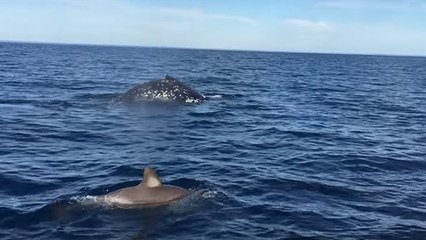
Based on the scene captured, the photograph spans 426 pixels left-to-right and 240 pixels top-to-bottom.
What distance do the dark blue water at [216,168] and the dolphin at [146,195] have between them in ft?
1.19

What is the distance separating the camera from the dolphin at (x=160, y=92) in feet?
108

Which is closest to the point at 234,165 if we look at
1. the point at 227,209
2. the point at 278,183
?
the point at 278,183

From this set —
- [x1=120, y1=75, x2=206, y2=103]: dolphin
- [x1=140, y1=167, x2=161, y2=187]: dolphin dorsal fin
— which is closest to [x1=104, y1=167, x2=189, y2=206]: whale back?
[x1=140, y1=167, x2=161, y2=187]: dolphin dorsal fin

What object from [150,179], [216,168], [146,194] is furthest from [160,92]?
[146,194]

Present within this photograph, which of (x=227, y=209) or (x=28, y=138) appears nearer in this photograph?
(x=227, y=209)

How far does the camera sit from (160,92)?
109ft

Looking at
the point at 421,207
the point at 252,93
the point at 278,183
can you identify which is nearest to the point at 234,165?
the point at 278,183

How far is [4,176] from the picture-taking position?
16391mm

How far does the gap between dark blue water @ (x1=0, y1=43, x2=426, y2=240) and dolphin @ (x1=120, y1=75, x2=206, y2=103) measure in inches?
49.6

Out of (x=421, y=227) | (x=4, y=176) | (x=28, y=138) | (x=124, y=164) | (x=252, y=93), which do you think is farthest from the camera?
(x=252, y=93)

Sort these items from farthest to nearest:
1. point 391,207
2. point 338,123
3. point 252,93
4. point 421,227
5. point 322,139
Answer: point 252,93
point 338,123
point 322,139
point 391,207
point 421,227

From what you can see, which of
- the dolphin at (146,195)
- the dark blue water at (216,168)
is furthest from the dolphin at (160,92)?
the dolphin at (146,195)

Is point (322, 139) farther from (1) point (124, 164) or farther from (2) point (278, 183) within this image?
(1) point (124, 164)

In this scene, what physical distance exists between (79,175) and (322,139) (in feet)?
41.5
